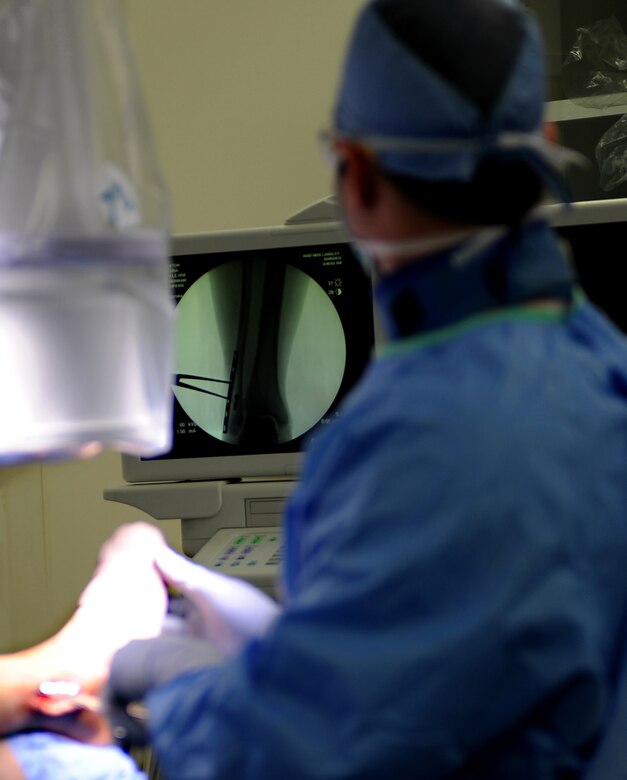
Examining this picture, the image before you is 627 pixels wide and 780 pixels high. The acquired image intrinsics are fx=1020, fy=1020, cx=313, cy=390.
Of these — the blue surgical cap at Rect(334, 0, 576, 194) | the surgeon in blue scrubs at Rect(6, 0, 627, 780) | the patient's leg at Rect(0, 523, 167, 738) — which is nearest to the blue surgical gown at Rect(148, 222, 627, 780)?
the surgeon in blue scrubs at Rect(6, 0, 627, 780)

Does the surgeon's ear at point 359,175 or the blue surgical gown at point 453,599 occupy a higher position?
the surgeon's ear at point 359,175

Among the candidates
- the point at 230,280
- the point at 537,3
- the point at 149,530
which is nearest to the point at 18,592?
the point at 230,280

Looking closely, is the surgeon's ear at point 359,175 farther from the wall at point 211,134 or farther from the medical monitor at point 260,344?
the wall at point 211,134

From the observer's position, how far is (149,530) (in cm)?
158

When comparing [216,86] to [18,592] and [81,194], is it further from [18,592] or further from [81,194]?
[81,194]

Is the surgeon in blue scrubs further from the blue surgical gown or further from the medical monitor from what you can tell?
the medical monitor

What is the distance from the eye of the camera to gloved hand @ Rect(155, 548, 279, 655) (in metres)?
1.26

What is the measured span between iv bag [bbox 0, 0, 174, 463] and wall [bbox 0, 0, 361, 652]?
88.1 inches

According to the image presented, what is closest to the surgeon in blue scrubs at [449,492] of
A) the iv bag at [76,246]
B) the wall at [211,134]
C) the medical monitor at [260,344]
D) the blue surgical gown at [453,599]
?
the blue surgical gown at [453,599]

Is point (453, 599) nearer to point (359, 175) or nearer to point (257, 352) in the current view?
point (359, 175)

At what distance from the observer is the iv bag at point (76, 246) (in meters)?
0.89

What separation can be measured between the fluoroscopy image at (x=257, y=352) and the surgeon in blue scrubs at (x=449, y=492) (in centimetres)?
108

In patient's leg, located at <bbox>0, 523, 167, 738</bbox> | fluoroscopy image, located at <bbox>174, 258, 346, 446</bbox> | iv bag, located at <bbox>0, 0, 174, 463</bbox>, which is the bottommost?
patient's leg, located at <bbox>0, 523, 167, 738</bbox>

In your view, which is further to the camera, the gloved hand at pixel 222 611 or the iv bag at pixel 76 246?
the gloved hand at pixel 222 611
